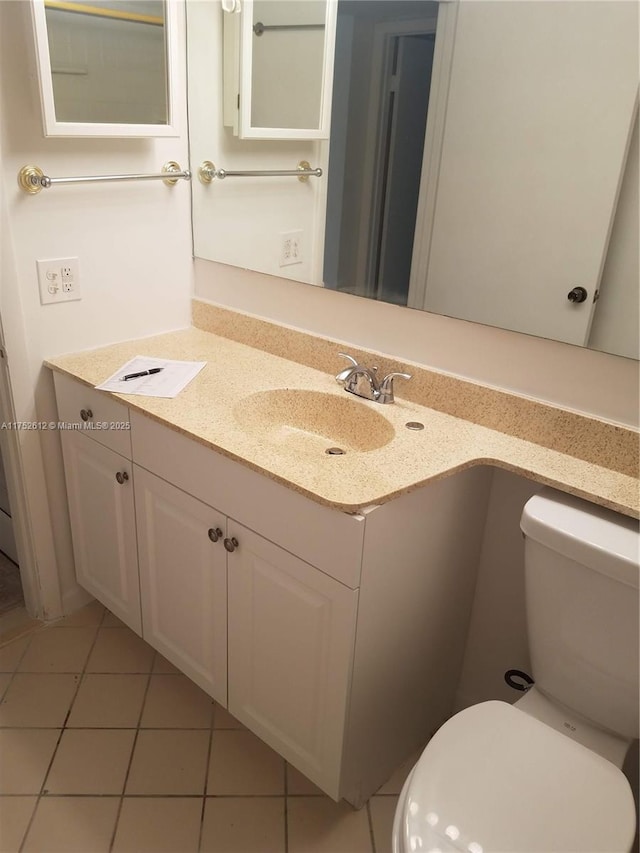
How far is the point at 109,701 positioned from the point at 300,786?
0.57 metres

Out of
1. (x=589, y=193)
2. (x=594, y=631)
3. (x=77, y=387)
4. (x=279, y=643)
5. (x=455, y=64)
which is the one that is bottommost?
(x=279, y=643)

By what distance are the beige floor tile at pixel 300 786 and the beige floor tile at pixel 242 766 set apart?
0.02 meters

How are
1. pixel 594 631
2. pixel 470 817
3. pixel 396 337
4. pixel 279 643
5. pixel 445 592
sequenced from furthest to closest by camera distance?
pixel 396 337
pixel 445 592
pixel 279 643
pixel 594 631
pixel 470 817

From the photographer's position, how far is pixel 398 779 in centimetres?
163

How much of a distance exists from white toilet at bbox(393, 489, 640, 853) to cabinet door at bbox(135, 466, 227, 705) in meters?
0.60

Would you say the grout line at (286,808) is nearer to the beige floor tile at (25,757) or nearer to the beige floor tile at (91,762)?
the beige floor tile at (91,762)

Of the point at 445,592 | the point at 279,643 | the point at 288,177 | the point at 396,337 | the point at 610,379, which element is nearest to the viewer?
the point at 610,379

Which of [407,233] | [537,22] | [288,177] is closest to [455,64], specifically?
[537,22]

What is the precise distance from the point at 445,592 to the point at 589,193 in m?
0.89

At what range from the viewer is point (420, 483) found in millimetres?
1223

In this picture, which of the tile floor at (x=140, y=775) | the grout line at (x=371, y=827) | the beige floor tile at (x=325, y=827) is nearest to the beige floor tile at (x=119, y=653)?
the tile floor at (x=140, y=775)

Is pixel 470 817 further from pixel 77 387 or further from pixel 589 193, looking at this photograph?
pixel 77 387

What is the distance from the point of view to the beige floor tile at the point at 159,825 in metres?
1.45

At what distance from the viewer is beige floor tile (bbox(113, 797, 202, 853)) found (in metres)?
1.45
